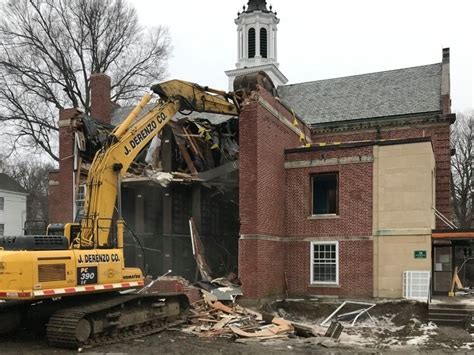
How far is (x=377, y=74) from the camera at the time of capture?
111ft

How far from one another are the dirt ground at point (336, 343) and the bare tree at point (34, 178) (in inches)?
2612

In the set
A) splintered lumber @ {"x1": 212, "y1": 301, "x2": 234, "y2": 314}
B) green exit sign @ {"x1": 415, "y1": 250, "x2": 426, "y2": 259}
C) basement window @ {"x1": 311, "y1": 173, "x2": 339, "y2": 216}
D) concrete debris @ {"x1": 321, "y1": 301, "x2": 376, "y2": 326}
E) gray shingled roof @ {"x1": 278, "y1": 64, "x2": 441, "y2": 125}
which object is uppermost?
gray shingled roof @ {"x1": 278, "y1": 64, "x2": 441, "y2": 125}

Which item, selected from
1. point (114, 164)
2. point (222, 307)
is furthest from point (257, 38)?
point (114, 164)

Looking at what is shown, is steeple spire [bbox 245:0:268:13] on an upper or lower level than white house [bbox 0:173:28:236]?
upper

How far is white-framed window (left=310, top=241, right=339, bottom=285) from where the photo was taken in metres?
20.8

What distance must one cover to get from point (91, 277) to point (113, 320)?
121 centimetres

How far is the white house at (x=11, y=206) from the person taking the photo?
58719 millimetres

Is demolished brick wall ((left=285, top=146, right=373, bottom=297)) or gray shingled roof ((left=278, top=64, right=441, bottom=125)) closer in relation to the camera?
demolished brick wall ((left=285, top=146, right=373, bottom=297))

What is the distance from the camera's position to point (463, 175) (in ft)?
189

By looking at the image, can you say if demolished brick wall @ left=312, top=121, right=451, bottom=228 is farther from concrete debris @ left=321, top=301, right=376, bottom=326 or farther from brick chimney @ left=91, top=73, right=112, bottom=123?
brick chimney @ left=91, top=73, right=112, bottom=123

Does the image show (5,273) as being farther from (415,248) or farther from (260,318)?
(415,248)

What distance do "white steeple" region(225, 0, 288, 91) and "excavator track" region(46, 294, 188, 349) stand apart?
33.9m

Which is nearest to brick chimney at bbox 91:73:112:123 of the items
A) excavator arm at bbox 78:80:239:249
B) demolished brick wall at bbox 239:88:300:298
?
demolished brick wall at bbox 239:88:300:298

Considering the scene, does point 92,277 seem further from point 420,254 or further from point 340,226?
point 420,254
